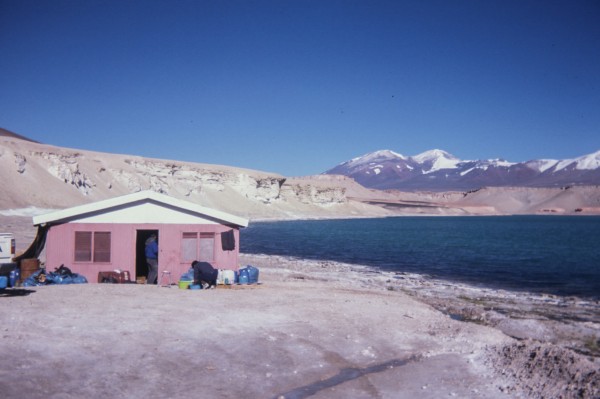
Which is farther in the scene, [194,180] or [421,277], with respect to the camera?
[194,180]

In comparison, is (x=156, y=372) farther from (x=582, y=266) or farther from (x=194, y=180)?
(x=194, y=180)

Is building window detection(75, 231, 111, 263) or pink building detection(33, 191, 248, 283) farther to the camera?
building window detection(75, 231, 111, 263)

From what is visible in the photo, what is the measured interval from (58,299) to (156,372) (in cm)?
639

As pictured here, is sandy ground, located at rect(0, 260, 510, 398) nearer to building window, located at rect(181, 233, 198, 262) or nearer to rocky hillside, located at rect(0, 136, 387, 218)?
building window, located at rect(181, 233, 198, 262)

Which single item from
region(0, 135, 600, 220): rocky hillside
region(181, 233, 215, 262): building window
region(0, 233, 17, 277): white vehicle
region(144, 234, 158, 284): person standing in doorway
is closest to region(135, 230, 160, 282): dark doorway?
region(144, 234, 158, 284): person standing in doorway

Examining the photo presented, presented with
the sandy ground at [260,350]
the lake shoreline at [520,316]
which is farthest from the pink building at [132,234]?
the lake shoreline at [520,316]

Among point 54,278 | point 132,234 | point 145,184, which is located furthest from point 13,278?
point 145,184

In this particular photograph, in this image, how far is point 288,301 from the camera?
15.6 metres

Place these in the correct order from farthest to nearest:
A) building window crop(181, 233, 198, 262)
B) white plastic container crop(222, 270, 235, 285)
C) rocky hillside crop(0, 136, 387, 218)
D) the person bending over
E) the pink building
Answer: rocky hillside crop(0, 136, 387, 218)
building window crop(181, 233, 198, 262)
white plastic container crop(222, 270, 235, 285)
the pink building
the person bending over

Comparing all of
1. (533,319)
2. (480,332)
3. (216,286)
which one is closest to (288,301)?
(216,286)

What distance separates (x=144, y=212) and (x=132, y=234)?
867 millimetres

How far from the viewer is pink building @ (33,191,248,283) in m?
17.8

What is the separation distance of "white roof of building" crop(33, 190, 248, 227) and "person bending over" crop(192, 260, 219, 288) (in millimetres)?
1916

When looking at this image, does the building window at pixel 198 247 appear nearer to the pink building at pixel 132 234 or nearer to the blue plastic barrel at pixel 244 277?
the pink building at pixel 132 234
